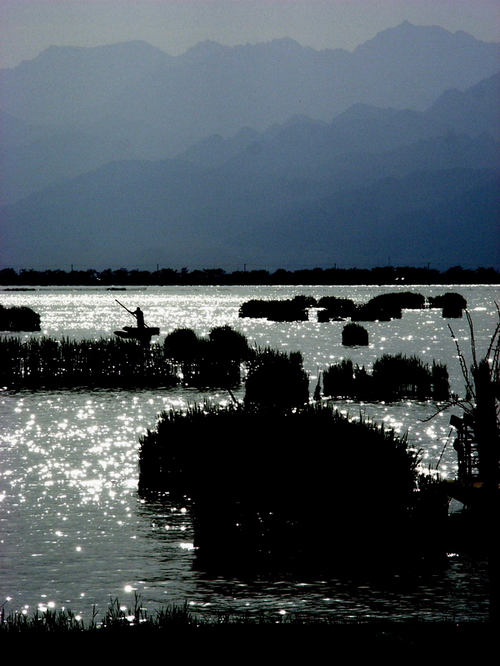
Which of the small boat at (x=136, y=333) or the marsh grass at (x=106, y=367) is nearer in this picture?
the marsh grass at (x=106, y=367)

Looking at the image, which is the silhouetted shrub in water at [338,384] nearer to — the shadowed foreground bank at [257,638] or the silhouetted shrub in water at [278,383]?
the silhouetted shrub in water at [278,383]

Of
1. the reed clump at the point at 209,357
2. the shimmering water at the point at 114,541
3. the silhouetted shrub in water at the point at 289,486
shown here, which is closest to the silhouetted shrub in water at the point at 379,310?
the reed clump at the point at 209,357

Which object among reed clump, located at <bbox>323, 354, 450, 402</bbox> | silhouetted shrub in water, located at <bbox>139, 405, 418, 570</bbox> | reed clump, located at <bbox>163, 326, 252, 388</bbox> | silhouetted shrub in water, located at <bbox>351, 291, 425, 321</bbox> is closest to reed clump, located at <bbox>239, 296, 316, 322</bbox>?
silhouetted shrub in water, located at <bbox>351, 291, 425, 321</bbox>

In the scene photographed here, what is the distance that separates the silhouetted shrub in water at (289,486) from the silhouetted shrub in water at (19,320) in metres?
86.2

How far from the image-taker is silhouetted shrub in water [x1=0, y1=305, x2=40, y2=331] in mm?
107750

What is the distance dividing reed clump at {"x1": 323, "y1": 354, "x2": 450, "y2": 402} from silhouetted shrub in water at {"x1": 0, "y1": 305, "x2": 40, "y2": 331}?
68175 millimetres

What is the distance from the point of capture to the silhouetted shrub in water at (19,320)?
107750 mm

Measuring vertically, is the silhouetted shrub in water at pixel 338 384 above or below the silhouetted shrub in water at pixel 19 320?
below

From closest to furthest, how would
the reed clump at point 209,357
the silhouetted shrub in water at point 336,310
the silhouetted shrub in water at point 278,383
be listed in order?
the silhouetted shrub in water at point 278,383
the reed clump at point 209,357
the silhouetted shrub in water at point 336,310

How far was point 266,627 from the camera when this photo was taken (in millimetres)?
11727

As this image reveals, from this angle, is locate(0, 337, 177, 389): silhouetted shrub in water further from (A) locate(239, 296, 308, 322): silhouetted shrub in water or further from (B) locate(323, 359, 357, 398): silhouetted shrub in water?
(A) locate(239, 296, 308, 322): silhouetted shrub in water

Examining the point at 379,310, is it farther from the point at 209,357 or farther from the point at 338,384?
the point at 338,384

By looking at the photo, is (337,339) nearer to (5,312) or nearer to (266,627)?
(5,312)

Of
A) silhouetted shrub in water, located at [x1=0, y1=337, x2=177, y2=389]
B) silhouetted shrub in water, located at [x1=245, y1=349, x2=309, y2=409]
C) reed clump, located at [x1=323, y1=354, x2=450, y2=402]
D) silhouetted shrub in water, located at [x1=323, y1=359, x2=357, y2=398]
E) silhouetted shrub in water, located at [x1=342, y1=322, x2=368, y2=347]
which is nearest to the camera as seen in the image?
silhouetted shrub in water, located at [x1=245, y1=349, x2=309, y2=409]
